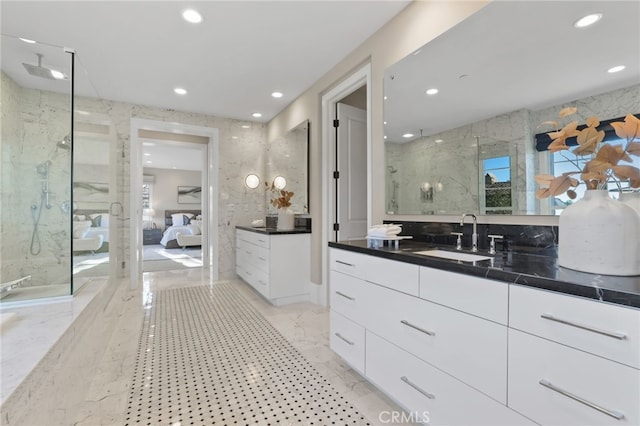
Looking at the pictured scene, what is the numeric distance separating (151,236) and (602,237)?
9.60 meters

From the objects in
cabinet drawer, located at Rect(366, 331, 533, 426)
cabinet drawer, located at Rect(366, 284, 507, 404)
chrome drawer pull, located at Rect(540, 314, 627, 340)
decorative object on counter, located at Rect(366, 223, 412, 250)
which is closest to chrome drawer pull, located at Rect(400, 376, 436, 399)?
cabinet drawer, located at Rect(366, 331, 533, 426)

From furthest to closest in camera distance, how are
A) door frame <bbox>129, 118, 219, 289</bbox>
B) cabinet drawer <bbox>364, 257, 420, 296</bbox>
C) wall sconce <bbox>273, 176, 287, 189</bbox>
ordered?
1. wall sconce <bbox>273, 176, 287, 189</bbox>
2. door frame <bbox>129, 118, 219, 289</bbox>
3. cabinet drawer <bbox>364, 257, 420, 296</bbox>

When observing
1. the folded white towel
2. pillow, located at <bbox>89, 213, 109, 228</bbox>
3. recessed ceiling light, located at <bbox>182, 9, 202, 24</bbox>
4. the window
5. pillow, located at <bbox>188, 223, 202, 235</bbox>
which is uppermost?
recessed ceiling light, located at <bbox>182, 9, 202, 24</bbox>

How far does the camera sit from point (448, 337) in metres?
1.20

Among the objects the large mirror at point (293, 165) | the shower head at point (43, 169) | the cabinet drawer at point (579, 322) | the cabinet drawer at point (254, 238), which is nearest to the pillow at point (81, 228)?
the shower head at point (43, 169)

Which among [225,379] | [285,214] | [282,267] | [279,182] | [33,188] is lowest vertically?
[225,379]

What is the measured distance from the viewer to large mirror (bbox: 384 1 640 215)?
127 cm

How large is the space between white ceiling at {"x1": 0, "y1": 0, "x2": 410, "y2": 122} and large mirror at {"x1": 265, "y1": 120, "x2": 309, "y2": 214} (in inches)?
24.0

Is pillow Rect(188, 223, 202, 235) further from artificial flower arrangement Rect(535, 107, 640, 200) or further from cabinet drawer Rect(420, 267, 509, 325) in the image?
artificial flower arrangement Rect(535, 107, 640, 200)

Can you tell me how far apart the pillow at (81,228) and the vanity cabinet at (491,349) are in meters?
2.89

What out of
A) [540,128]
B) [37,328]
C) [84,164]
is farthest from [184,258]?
[540,128]

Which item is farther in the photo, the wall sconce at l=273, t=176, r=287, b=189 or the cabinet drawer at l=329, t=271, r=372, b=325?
the wall sconce at l=273, t=176, r=287, b=189

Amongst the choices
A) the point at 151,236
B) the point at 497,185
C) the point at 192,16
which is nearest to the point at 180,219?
the point at 151,236

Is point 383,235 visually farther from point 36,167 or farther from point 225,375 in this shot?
point 36,167
